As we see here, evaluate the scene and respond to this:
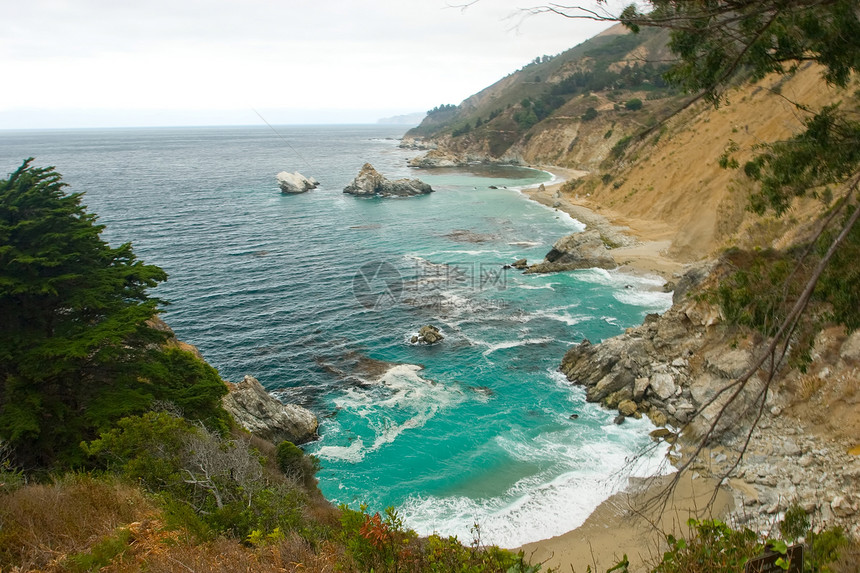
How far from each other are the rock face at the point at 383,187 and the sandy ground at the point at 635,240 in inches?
926

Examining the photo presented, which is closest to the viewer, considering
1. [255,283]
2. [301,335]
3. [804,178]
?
[804,178]

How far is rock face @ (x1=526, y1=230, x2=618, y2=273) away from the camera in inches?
1607

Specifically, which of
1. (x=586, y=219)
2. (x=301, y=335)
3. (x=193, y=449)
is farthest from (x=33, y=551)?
(x=586, y=219)

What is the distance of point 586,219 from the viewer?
57.1m

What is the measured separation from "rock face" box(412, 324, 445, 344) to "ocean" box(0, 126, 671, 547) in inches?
19.0

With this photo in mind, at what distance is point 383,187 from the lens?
80875mm

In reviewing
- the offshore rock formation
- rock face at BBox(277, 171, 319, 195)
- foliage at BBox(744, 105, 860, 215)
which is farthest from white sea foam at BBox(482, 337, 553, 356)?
rock face at BBox(277, 171, 319, 195)

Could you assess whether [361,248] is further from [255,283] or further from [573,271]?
[573,271]

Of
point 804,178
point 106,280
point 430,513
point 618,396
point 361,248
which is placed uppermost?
point 804,178

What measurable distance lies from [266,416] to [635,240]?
36853 millimetres

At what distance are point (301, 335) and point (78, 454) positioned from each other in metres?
18.1

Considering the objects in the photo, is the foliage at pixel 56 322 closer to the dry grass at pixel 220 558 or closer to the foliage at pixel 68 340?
the foliage at pixel 68 340

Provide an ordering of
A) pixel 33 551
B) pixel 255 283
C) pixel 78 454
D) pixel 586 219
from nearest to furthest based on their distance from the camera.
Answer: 1. pixel 33 551
2. pixel 78 454
3. pixel 255 283
4. pixel 586 219

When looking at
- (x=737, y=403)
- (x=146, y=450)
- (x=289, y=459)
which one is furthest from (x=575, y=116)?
(x=146, y=450)
